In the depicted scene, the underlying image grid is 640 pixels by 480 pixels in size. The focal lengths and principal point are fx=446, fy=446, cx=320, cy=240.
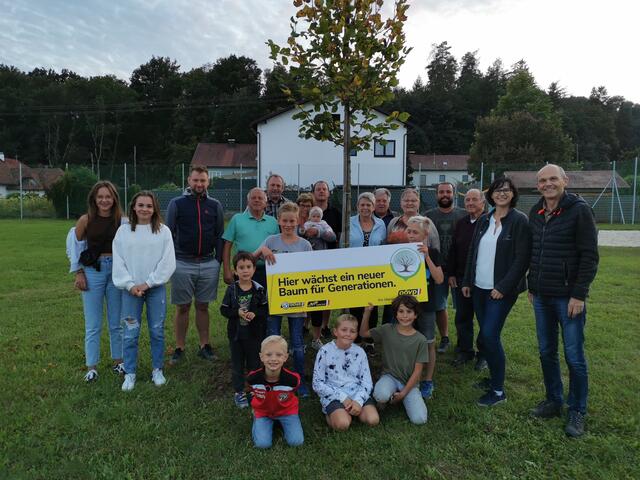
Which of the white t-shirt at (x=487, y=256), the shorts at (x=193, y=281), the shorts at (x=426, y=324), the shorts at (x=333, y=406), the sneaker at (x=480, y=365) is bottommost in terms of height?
the sneaker at (x=480, y=365)

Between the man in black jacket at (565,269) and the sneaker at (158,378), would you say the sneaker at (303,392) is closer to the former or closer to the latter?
the sneaker at (158,378)

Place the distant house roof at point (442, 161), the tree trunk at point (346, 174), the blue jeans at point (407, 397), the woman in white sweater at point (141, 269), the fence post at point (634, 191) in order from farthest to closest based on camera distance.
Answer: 1. the distant house roof at point (442, 161)
2. the fence post at point (634, 191)
3. the tree trunk at point (346, 174)
4. the woman in white sweater at point (141, 269)
5. the blue jeans at point (407, 397)

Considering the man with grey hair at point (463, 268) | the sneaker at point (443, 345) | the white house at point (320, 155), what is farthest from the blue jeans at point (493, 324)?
the white house at point (320, 155)

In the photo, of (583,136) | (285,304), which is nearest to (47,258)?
(285,304)

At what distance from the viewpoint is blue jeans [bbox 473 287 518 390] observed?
399 cm

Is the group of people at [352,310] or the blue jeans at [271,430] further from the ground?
the group of people at [352,310]

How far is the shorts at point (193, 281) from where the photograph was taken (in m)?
5.00

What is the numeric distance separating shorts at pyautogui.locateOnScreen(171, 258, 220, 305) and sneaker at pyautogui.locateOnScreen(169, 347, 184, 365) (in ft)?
2.00

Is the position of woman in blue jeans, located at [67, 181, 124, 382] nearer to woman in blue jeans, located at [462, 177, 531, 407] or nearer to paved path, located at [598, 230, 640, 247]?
woman in blue jeans, located at [462, 177, 531, 407]

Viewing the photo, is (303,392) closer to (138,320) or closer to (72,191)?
(138,320)

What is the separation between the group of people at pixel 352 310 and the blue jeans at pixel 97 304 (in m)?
0.01

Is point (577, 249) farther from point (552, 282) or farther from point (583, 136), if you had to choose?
point (583, 136)

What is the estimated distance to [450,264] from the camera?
17.1ft

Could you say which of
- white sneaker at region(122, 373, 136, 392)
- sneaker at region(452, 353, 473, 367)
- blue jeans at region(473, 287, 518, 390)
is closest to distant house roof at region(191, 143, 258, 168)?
sneaker at region(452, 353, 473, 367)
